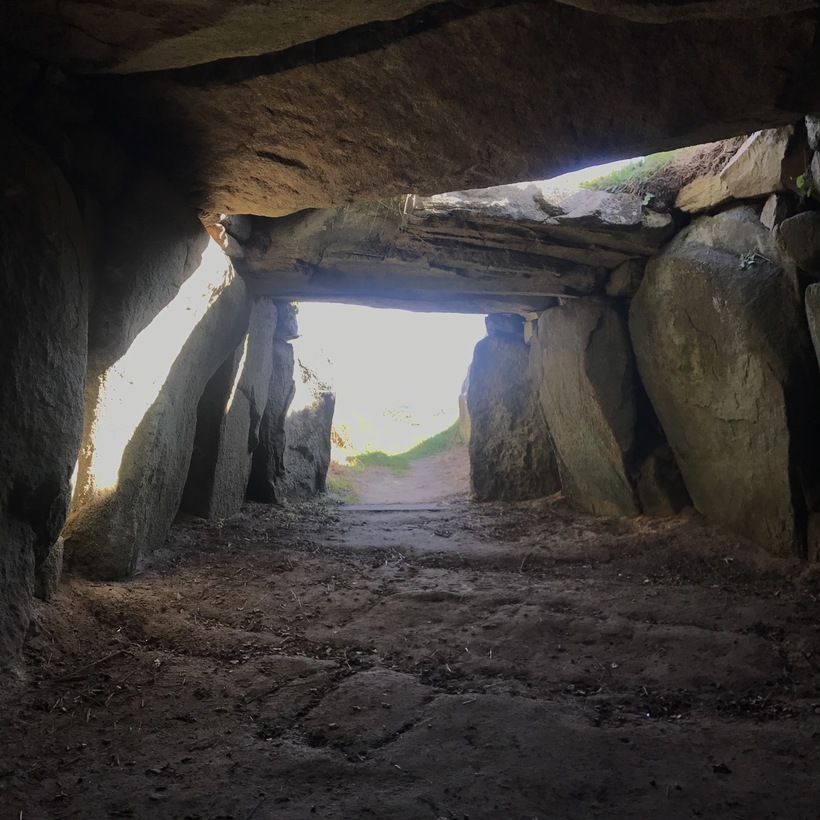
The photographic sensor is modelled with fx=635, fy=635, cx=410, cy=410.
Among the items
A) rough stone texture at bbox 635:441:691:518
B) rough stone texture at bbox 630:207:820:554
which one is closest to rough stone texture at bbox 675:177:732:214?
rough stone texture at bbox 630:207:820:554

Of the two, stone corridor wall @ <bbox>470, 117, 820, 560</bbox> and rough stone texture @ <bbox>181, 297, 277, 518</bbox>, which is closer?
stone corridor wall @ <bbox>470, 117, 820, 560</bbox>


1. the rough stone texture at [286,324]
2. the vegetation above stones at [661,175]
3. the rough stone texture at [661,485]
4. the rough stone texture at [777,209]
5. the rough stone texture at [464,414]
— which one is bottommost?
the rough stone texture at [661,485]

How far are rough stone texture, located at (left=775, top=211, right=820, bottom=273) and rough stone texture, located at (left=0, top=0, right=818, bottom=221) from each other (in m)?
1.50

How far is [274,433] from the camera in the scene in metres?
8.49

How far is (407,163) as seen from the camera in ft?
11.8

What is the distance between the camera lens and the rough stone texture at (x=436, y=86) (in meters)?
2.66

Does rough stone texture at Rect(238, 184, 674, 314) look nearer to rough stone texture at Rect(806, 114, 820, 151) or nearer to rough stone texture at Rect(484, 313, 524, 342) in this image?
rough stone texture at Rect(806, 114, 820, 151)

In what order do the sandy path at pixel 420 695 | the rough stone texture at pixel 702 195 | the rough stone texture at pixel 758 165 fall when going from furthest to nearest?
1. the rough stone texture at pixel 702 195
2. the rough stone texture at pixel 758 165
3. the sandy path at pixel 420 695

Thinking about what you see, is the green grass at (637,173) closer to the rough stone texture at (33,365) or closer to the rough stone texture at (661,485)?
the rough stone texture at (661,485)

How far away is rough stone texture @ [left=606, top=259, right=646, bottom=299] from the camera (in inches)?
250

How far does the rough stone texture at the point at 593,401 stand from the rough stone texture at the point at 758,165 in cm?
192

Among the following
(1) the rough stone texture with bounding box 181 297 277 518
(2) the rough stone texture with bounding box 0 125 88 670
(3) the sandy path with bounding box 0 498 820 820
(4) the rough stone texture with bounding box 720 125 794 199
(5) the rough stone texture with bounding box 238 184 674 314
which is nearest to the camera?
(3) the sandy path with bounding box 0 498 820 820

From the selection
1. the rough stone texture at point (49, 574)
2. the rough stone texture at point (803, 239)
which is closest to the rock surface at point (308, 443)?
the rough stone texture at point (49, 574)

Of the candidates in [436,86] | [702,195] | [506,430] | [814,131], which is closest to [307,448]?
[506,430]
